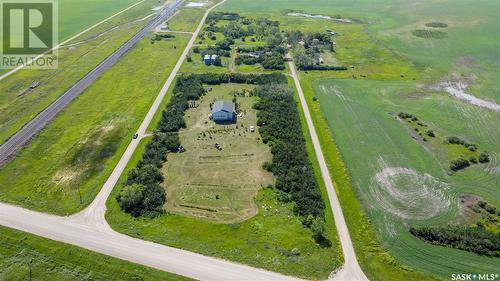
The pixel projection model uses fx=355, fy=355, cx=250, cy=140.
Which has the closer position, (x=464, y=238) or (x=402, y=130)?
(x=464, y=238)

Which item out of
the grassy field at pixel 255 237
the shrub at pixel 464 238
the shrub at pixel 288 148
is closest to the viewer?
the grassy field at pixel 255 237

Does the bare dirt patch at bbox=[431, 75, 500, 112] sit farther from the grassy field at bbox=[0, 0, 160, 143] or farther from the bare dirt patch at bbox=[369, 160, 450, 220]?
the grassy field at bbox=[0, 0, 160, 143]

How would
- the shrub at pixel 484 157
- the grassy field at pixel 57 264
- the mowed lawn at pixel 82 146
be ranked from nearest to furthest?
1. the grassy field at pixel 57 264
2. the mowed lawn at pixel 82 146
3. the shrub at pixel 484 157

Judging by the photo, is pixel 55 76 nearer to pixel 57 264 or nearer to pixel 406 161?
pixel 57 264

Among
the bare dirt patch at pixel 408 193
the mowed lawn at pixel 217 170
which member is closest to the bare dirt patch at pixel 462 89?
the bare dirt patch at pixel 408 193

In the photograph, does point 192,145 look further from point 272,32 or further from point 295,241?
point 272,32

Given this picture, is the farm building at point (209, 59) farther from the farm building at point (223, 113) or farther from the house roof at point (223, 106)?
the farm building at point (223, 113)

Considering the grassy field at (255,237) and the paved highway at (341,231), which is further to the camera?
the grassy field at (255,237)

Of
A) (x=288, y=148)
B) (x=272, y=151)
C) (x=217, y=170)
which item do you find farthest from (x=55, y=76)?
(x=288, y=148)
